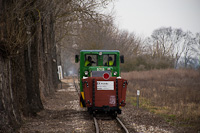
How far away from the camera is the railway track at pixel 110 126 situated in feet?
33.7

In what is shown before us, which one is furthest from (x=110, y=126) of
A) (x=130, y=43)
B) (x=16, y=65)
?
(x=130, y=43)

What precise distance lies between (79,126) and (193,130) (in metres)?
3.98

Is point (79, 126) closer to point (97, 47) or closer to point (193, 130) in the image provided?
point (193, 130)

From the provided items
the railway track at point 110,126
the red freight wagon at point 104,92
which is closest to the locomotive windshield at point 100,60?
the red freight wagon at point 104,92

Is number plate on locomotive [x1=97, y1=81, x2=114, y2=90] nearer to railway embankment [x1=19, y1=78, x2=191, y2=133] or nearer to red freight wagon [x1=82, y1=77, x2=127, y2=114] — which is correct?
red freight wagon [x1=82, y1=77, x2=127, y2=114]

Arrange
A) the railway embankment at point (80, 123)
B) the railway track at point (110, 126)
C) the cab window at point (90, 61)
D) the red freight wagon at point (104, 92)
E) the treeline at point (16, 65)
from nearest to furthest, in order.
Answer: the treeline at point (16, 65) → the railway track at point (110, 126) → the railway embankment at point (80, 123) → the red freight wagon at point (104, 92) → the cab window at point (90, 61)

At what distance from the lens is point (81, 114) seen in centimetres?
1420

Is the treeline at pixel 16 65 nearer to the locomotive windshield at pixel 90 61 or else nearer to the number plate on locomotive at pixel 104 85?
the locomotive windshield at pixel 90 61

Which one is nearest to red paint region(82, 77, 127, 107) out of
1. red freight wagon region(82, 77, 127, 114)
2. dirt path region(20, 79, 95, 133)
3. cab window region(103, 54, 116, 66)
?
red freight wagon region(82, 77, 127, 114)

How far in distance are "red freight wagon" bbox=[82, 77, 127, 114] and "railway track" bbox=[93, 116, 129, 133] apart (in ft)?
1.71

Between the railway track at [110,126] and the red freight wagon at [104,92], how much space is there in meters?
0.52

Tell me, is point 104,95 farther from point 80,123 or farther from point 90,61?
point 90,61

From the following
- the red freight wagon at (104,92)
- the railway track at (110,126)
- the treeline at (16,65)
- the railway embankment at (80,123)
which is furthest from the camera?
the red freight wagon at (104,92)

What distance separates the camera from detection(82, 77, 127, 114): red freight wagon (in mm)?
12289
